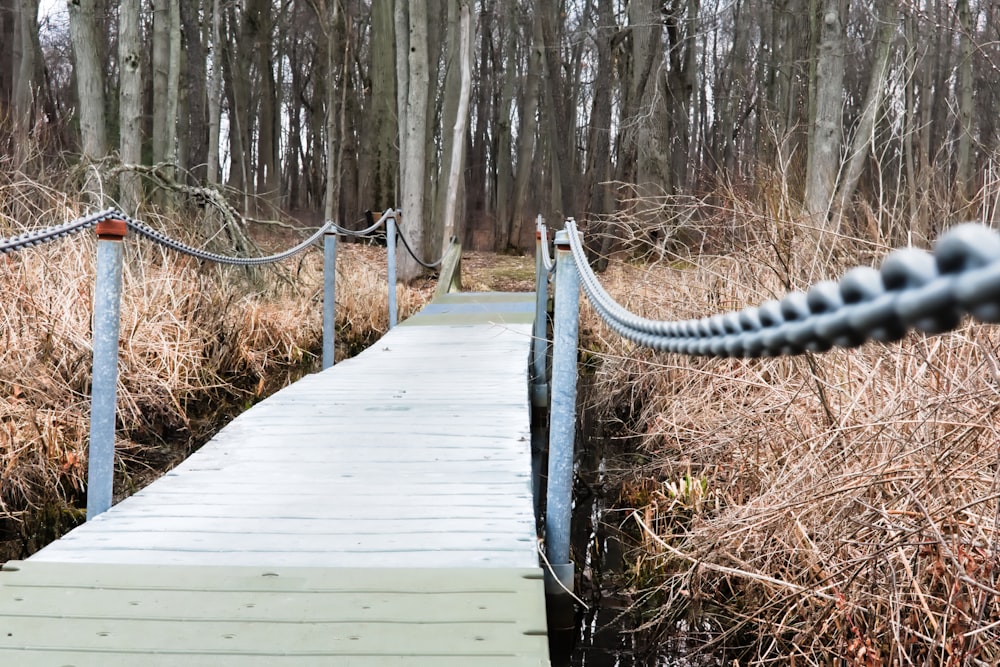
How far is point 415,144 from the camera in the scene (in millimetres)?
13461

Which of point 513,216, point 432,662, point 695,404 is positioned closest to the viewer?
point 432,662

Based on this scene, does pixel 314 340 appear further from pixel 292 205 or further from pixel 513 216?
pixel 292 205

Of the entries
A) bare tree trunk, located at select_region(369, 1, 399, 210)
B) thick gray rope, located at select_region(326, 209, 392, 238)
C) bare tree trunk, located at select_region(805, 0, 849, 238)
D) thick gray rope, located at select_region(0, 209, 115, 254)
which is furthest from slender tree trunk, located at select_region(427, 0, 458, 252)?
thick gray rope, located at select_region(0, 209, 115, 254)

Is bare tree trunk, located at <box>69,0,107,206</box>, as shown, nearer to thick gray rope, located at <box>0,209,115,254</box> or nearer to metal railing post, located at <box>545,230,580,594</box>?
thick gray rope, located at <box>0,209,115,254</box>

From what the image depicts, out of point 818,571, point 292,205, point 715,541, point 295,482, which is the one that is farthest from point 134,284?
point 292,205

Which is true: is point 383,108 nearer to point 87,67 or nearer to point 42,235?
point 87,67

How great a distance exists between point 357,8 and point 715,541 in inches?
1120

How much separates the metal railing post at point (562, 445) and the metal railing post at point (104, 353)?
1.63 metres

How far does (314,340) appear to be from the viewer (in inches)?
363

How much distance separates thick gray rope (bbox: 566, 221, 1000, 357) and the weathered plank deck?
153 centimetres

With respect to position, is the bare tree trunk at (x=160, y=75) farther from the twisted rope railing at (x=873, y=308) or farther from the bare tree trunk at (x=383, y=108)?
the twisted rope railing at (x=873, y=308)

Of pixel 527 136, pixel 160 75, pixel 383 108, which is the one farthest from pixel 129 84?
pixel 527 136

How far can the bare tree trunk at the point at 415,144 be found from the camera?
1305 centimetres

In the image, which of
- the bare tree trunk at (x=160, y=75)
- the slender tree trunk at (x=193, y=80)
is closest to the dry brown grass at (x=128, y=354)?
the bare tree trunk at (x=160, y=75)
